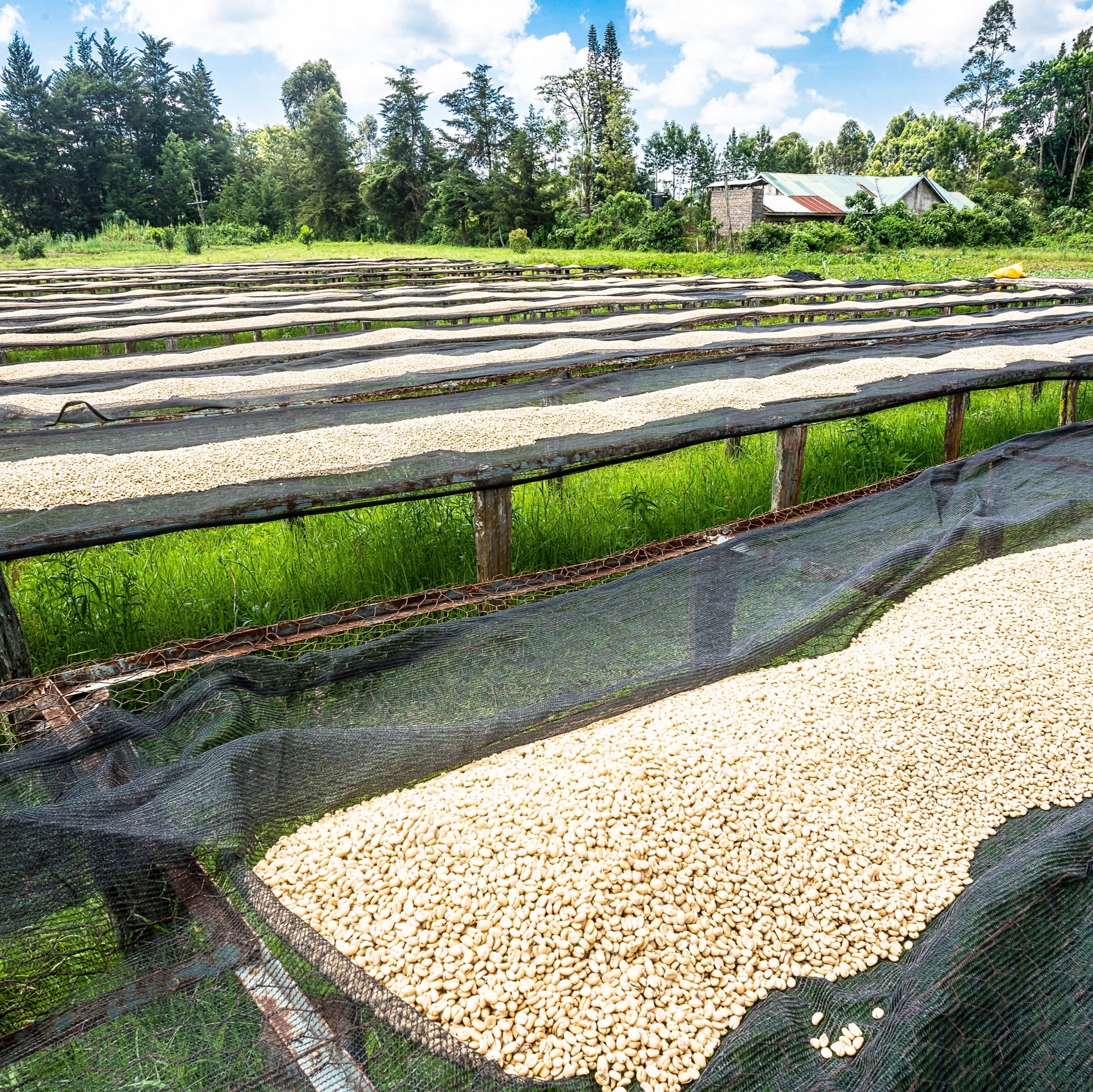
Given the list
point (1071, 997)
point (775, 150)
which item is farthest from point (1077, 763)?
point (775, 150)

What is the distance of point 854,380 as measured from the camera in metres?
4.35

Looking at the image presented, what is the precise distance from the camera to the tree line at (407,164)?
34.1 metres

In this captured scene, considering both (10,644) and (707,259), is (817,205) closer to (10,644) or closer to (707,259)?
(707,259)

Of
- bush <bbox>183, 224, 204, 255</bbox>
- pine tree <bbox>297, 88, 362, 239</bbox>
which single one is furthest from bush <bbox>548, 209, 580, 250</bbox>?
bush <bbox>183, 224, 204, 255</bbox>

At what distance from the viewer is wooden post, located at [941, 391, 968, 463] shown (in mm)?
4480

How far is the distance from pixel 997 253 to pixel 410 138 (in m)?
27.4

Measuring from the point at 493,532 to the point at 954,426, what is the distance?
300 cm

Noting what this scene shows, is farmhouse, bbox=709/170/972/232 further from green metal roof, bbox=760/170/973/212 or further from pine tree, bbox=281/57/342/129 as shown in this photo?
pine tree, bbox=281/57/342/129

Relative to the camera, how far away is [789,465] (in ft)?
12.5

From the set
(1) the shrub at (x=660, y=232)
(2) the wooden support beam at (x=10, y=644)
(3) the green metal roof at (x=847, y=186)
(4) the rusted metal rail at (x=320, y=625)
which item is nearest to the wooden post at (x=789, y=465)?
(4) the rusted metal rail at (x=320, y=625)

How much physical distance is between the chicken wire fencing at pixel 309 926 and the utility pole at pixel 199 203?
1225 inches

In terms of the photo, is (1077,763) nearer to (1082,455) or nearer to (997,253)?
(1082,455)

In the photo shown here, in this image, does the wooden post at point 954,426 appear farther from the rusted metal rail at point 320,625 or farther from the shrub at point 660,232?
the shrub at point 660,232

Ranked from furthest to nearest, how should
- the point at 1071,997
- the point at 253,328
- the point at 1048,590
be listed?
the point at 253,328
the point at 1048,590
the point at 1071,997
